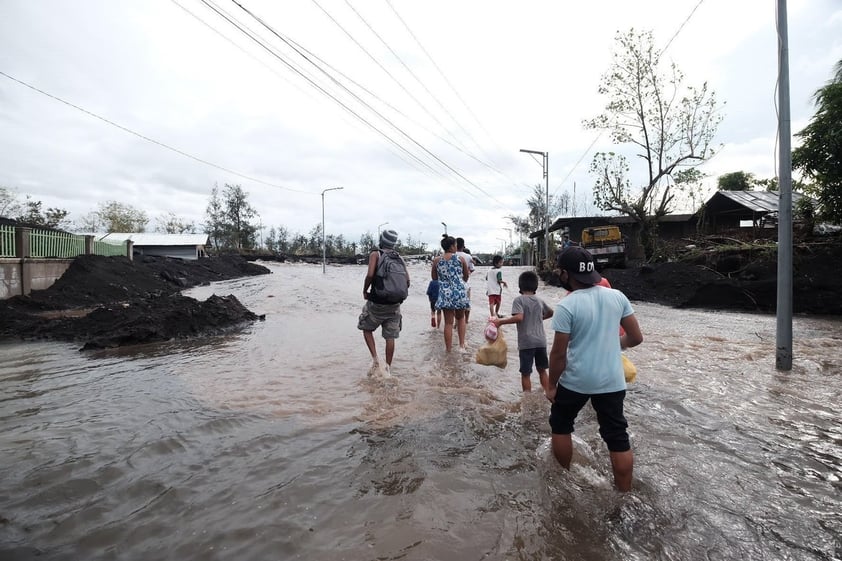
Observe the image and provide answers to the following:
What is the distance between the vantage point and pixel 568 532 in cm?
253

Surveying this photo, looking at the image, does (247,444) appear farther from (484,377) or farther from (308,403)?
(484,377)

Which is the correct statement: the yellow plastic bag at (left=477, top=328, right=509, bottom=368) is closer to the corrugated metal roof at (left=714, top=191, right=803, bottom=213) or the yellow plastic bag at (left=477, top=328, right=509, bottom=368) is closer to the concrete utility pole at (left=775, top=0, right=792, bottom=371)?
the concrete utility pole at (left=775, top=0, right=792, bottom=371)

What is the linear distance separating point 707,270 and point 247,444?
17.2m

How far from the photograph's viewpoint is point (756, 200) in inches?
965

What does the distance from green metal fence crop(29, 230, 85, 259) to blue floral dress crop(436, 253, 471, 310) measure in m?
13.8

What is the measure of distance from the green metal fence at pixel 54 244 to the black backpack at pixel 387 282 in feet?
45.3

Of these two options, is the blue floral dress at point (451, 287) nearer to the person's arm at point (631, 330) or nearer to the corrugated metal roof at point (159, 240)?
the person's arm at point (631, 330)

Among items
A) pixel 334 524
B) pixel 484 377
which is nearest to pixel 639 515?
pixel 334 524

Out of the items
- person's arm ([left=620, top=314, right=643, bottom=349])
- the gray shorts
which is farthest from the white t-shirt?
person's arm ([left=620, top=314, right=643, bottom=349])

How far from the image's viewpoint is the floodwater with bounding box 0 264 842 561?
242 cm

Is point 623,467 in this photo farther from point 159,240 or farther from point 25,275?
point 159,240

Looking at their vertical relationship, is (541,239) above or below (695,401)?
above

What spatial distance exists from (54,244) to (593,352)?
18724mm

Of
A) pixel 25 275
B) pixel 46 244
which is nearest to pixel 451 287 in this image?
pixel 25 275
